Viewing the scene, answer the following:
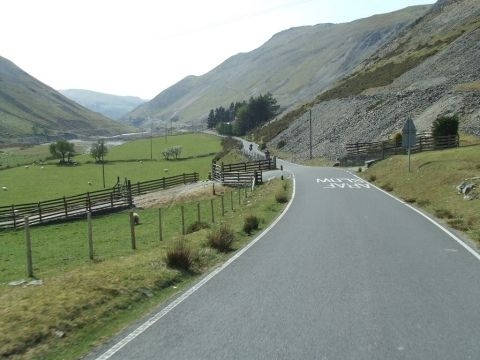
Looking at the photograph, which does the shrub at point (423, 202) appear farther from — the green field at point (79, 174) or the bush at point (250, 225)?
the green field at point (79, 174)

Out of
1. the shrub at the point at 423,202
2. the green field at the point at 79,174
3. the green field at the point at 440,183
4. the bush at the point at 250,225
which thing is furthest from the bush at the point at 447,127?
the bush at the point at 250,225

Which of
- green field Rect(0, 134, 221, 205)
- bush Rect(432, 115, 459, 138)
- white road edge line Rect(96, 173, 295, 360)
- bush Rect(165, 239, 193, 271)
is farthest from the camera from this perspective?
green field Rect(0, 134, 221, 205)

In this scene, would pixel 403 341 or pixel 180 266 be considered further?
pixel 180 266

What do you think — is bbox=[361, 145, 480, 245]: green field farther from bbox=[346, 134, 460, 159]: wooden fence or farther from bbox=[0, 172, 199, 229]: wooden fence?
bbox=[0, 172, 199, 229]: wooden fence

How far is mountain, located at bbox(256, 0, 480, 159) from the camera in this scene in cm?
6919

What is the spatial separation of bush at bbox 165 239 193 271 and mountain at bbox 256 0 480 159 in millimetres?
48864

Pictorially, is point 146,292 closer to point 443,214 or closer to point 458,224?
point 458,224

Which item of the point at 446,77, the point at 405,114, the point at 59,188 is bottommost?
the point at 59,188

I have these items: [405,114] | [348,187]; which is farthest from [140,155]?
[348,187]

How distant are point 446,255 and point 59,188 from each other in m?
64.7

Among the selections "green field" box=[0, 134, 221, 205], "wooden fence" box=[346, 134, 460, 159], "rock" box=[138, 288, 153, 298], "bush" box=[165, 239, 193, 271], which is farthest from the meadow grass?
"green field" box=[0, 134, 221, 205]

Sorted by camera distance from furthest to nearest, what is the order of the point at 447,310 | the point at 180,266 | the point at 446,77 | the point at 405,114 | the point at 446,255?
the point at 446,77
the point at 405,114
the point at 446,255
the point at 180,266
the point at 447,310

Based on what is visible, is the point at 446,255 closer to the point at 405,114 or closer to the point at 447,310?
the point at 447,310

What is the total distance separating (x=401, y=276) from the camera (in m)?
10.0
